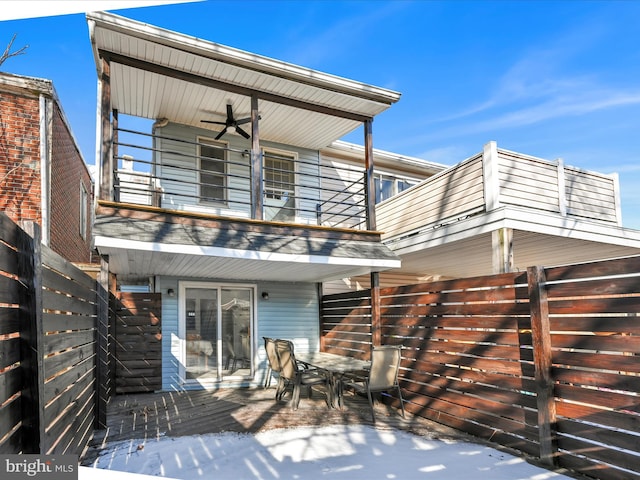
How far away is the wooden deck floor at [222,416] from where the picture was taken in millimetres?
5516

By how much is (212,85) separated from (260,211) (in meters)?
2.20

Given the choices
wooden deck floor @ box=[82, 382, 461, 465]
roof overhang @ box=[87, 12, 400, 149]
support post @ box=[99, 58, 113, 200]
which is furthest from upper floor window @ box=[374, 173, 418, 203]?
support post @ box=[99, 58, 113, 200]

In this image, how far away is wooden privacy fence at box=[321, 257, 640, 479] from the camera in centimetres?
378

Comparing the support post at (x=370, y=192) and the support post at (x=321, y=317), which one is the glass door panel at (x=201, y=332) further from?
the support post at (x=370, y=192)

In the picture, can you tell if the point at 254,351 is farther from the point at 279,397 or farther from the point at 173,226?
the point at 173,226

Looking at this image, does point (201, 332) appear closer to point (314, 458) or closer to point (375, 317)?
point (375, 317)

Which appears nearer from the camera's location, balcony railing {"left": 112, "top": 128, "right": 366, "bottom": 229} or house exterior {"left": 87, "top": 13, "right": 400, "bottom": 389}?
house exterior {"left": 87, "top": 13, "right": 400, "bottom": 389}

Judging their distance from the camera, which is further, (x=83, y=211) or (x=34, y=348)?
(x=83, y=211)

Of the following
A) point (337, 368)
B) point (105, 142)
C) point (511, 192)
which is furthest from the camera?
point (511, 192)

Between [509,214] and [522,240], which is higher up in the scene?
[509,214]

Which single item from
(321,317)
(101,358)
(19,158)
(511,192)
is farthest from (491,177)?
(19,158)

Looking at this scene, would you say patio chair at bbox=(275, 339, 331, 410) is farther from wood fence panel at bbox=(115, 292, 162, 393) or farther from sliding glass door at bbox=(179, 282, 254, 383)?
wood fence panel at bbox=(115, 292, 162, 393)

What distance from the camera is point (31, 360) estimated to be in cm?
231

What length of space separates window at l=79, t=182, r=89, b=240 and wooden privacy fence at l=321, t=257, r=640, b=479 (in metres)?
9.80
